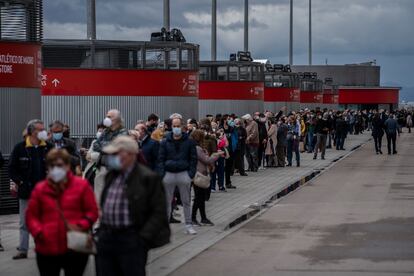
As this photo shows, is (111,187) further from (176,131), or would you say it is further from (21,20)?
(21,20)

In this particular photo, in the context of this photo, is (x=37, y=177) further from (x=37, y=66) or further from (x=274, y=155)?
(x=274, y=155)

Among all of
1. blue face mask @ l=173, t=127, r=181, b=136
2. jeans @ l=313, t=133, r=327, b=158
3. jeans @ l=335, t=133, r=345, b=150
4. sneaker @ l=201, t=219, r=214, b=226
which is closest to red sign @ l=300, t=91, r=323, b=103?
jeans @ l=335, t=133, r=345, b=150

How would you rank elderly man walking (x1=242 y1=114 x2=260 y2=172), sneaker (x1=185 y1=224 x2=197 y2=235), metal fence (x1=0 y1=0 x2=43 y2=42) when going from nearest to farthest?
sneaker (x1=185 y1=224 x2=197 y2=235), metal fence (x1=0 y1=0 x2=43 y2=42), elderly man walking (x1=242 y1=114 x2=260 y2=172)

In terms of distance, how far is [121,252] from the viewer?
8188 millimetres

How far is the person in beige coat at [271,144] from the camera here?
109ft

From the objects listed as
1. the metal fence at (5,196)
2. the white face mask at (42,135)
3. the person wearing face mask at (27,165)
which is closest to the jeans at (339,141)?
the metal fence at (5,196)

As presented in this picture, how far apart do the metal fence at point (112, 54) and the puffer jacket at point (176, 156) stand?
1144cm

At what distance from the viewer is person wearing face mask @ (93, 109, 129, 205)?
13.1 m

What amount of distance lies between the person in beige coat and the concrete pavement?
270 inches

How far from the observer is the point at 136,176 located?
8164 millimetres

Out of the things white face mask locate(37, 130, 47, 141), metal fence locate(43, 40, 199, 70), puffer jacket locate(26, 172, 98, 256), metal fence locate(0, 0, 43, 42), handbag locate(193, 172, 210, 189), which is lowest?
handbag locate(193, 172, 210, 189)

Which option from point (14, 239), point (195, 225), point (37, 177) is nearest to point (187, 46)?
point (195, 225)

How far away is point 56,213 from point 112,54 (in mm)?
18738

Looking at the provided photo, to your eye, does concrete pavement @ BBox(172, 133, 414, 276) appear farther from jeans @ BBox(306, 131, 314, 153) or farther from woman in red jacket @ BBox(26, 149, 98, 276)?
jeans @ BBox(306, 131, 314, 153)
